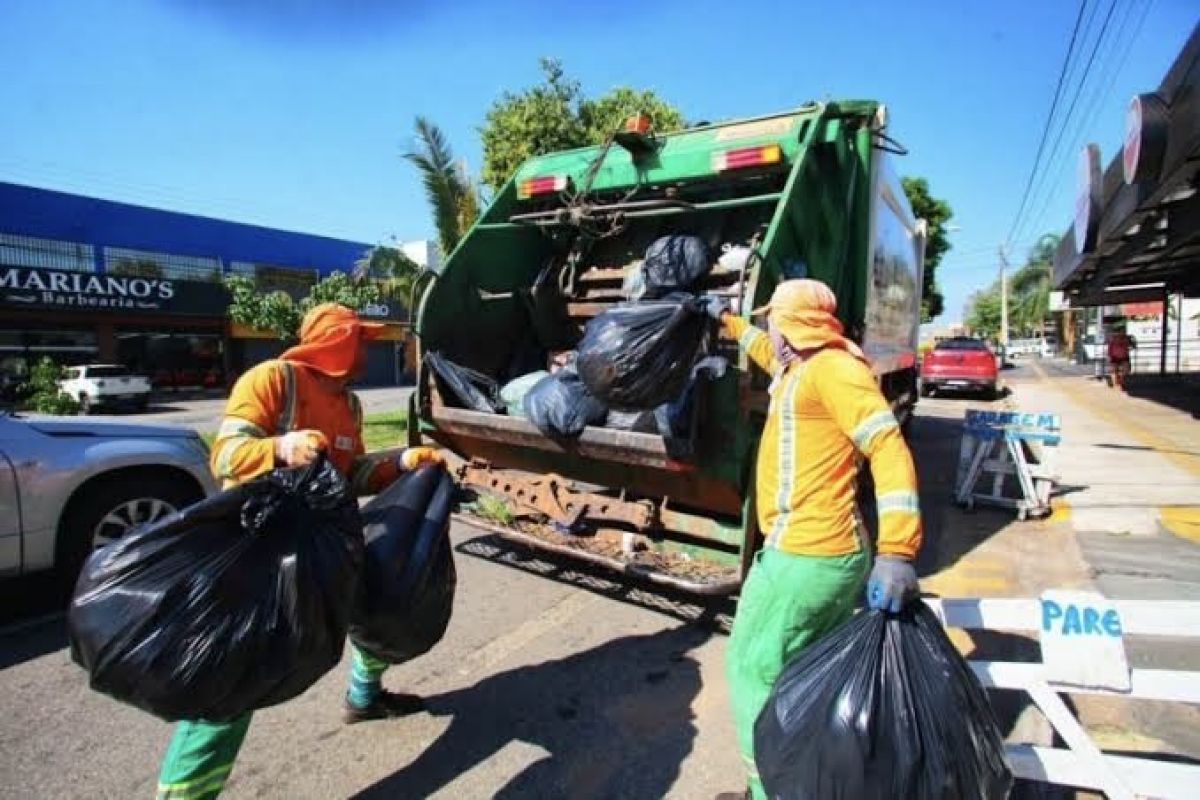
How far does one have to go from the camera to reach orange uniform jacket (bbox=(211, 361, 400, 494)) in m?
2.00

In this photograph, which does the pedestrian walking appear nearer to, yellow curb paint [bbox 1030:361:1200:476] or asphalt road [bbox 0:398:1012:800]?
yellow curb paint [bbox 1030:361:1200:476]

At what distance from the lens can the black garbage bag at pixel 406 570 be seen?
7.16ft

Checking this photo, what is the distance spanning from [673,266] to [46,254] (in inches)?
944

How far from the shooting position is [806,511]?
2.03 metres

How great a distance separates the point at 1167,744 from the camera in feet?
8.45

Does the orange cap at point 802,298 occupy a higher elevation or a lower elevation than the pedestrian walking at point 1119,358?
higher

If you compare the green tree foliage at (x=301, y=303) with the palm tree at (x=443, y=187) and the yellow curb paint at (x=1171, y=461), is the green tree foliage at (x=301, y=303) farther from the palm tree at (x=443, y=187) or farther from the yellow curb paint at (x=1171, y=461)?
the yellow curb paint at (x=1171, y=461)

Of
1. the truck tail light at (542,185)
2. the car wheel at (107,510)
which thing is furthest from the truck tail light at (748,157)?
the car wheel at (107,510)

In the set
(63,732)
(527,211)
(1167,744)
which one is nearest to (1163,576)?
(1167,744)

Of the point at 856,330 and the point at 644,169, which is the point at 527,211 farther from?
the point at 856,330

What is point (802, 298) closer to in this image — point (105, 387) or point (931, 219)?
point (105, 387)

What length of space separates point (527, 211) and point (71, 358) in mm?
23050

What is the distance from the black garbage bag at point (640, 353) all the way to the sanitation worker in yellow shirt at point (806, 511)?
2.38 ft

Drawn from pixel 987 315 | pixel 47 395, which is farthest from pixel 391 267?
pixel 987 315
